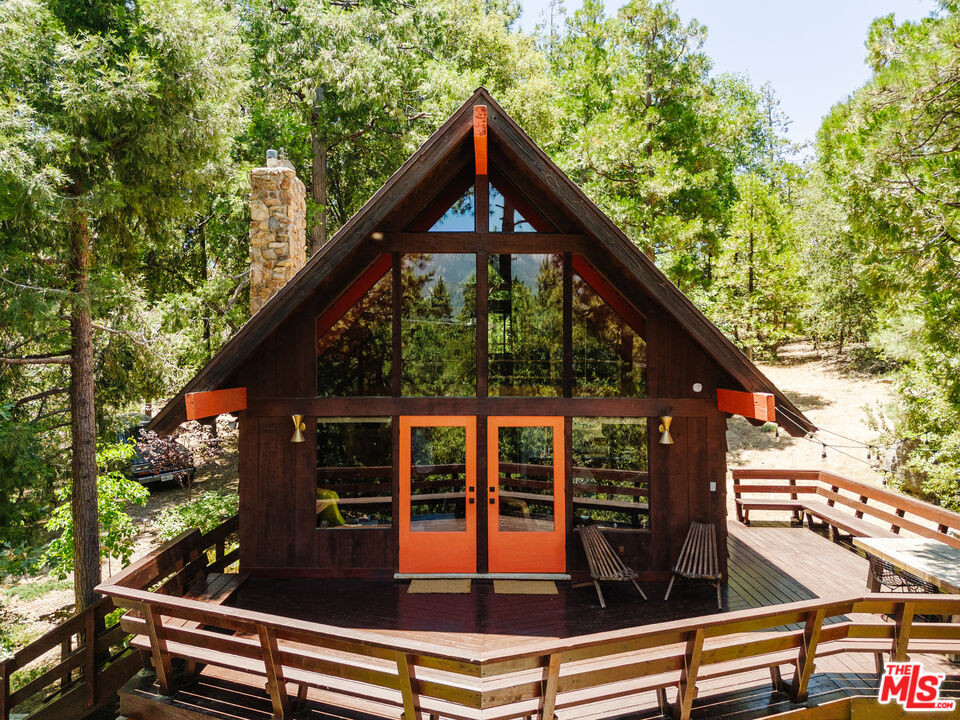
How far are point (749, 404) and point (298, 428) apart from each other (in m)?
4.76

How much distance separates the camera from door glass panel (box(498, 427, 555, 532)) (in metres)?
6.27

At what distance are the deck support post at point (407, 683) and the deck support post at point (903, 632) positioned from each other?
3574 millimetres

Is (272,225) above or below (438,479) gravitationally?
above

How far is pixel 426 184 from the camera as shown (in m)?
6.10

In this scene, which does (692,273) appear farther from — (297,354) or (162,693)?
(162,693)

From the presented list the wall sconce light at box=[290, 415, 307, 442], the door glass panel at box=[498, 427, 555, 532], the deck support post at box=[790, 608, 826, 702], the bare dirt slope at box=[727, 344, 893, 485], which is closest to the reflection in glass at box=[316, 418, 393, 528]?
the wall sconce light at box=[290, 415, 307, 442]

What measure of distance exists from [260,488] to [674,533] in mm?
4667

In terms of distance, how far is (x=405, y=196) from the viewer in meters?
5.51

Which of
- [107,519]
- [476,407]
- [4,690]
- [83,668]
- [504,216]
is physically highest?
[504,216]

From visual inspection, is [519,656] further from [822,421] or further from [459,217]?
[822,421]

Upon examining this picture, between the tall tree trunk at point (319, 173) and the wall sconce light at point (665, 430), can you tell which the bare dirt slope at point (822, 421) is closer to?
the wall sconce light at point (665, 430)

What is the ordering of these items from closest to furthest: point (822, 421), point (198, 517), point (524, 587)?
point (524, 587) < point (198, 517) < point (822, 421)

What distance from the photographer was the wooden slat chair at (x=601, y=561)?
5605mm

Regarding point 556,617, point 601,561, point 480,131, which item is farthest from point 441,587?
point 480,131
